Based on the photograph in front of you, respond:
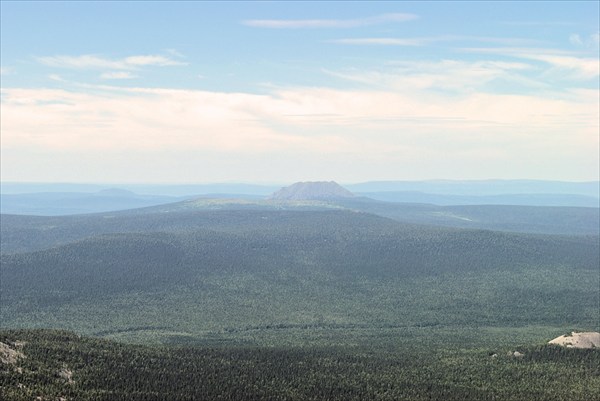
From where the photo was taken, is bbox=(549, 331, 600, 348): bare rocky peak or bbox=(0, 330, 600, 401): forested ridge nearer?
bbox=(0, 330, 600, 401): forested ridge

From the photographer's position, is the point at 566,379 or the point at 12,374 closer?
the point at 12,374

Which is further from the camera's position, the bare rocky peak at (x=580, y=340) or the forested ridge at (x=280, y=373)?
the bare rocky peak at (x=580, y=340)

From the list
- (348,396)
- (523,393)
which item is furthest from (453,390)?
(348,396)

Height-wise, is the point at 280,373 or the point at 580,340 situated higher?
the point at 280,373

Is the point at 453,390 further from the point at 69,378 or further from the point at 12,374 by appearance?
the point at 12,374

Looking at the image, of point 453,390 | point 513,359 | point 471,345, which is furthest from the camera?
point 471,345

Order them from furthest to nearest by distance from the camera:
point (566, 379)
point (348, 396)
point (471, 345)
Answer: point (471, 345) < point (566, 379) < point (348, 396)

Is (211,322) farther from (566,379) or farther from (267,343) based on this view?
(566,379)

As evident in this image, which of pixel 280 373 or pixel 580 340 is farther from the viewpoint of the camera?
pixel 580 340

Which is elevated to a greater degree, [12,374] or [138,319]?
[12,374]
